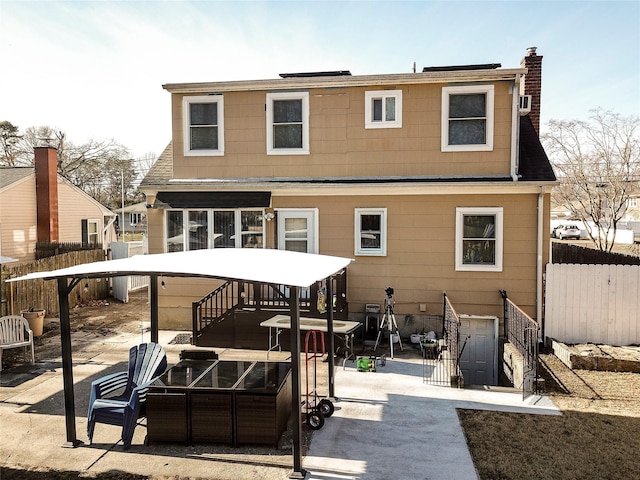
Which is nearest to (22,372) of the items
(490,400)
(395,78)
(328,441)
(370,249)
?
(328,441)

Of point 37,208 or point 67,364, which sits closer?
point 67,364

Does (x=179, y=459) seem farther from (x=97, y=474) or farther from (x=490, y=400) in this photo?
(x=490, y=400)

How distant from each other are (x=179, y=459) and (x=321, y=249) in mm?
6892

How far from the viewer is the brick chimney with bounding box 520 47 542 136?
13.2 metres

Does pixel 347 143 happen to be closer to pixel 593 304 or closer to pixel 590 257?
pixel 593 304

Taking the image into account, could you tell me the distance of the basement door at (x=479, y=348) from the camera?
11047 mm

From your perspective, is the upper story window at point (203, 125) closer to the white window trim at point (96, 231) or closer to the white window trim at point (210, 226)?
the white window trim at point (210, 226)

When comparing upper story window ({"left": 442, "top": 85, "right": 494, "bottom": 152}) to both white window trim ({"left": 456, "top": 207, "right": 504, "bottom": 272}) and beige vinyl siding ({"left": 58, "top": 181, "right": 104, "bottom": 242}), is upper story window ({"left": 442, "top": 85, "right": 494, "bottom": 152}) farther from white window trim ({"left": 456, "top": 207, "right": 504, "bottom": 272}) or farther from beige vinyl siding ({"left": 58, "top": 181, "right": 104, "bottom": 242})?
beige vinyl siding ({"left": 58, "top": 181, "right": 104, "bottom": 242})

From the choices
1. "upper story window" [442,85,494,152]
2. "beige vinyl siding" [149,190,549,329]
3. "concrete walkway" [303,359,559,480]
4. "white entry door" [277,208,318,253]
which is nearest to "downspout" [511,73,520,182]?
"upper story window" [442,85,494,152]

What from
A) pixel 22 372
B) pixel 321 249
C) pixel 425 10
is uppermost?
pixel 425 10

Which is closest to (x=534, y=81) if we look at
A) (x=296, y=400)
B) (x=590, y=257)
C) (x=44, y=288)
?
(x=590, y=257)

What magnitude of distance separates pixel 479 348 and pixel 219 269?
25.8 ft

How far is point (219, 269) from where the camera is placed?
5688 millimetres

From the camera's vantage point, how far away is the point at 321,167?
40.0 ft
